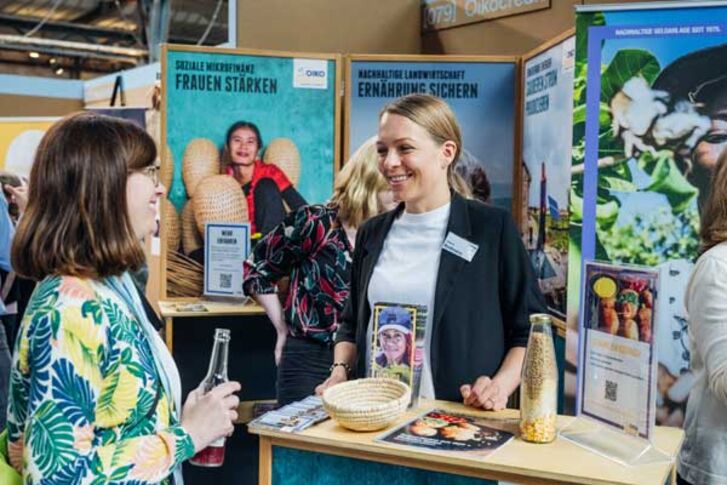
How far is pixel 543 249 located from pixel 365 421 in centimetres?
196

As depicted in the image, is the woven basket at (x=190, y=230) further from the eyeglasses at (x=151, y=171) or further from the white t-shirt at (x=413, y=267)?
the eyeglasses at (x=151, y=171)

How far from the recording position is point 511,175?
Result: 3.54m

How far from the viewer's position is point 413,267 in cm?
175

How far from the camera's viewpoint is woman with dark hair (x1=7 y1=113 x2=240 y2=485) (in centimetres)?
105

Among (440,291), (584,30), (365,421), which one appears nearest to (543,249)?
(584,30)

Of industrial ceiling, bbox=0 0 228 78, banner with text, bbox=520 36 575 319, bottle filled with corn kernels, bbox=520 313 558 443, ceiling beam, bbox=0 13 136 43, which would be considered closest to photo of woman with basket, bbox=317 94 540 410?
bottle filled with corn kernels, bbox=520 313 558 443

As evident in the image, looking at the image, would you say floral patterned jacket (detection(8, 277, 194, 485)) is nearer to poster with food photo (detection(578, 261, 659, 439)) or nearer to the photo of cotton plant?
poster with food photo (detection(578, 261, 659, 439))

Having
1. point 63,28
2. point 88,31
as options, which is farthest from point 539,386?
point 88,31

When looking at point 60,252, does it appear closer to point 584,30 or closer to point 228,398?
point 228,398

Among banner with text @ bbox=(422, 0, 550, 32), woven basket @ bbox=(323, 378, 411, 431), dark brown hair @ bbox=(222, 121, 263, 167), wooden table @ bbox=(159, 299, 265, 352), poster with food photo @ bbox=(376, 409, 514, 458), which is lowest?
wooden table @ bbox=(159, 299, 265, 352)

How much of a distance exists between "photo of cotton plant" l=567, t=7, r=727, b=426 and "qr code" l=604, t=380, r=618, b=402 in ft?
4.11

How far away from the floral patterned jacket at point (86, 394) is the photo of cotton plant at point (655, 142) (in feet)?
5.94

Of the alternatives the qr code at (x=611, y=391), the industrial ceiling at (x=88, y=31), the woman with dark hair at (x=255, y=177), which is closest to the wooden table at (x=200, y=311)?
the woman with dark hair at (x=255, y=177)

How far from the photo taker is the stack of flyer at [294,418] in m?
1.42
